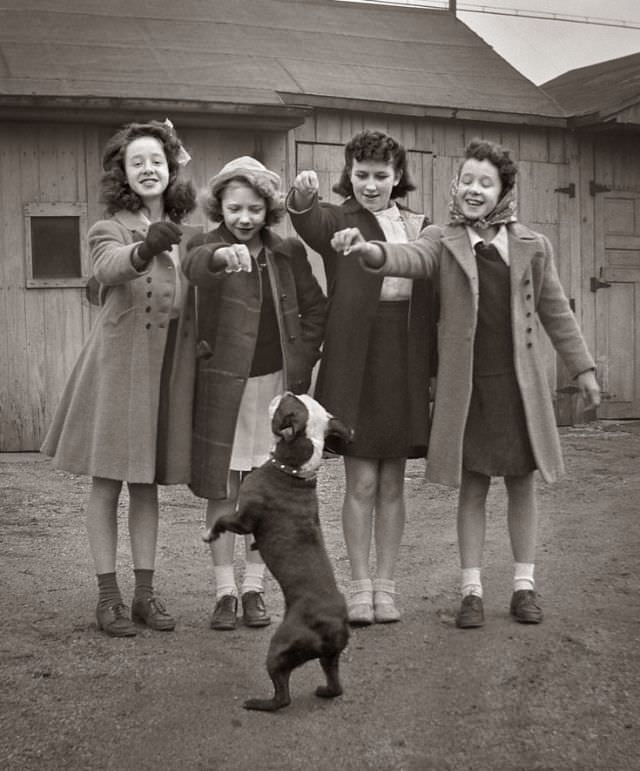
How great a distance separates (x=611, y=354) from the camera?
450 inches

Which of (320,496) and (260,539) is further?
(320,496)

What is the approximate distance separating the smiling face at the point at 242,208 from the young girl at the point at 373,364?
0.50 ft

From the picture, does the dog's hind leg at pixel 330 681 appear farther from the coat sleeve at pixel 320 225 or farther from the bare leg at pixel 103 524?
the coat sleeve at pixel 320 225

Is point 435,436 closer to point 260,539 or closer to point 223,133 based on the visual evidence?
point 260,539

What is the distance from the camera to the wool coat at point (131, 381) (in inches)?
171

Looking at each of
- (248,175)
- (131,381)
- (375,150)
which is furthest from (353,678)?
(375,150)

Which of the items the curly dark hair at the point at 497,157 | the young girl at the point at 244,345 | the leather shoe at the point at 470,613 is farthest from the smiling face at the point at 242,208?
the leather shoe at the point at 470,613

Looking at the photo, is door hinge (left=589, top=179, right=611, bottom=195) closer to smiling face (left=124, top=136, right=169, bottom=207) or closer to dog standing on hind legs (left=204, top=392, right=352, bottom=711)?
smiling face (left=124, top=136, right=169, bottom=207)

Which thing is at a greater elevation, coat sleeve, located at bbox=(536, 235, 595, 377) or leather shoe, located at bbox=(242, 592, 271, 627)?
coat sleeve, located at bbox=(536, 235, 595, 377)

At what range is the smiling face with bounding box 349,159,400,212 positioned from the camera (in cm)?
450

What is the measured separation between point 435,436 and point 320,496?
3.23m

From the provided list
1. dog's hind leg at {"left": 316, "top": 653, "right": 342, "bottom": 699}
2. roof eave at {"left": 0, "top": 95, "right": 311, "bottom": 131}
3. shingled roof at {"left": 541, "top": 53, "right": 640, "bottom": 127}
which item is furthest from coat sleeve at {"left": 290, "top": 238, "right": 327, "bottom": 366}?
shingled roof at {"left": 541, "top": 53, "right": 640, "bottom": 127}

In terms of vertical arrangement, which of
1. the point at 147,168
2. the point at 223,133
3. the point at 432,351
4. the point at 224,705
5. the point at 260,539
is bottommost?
the point at 224,705

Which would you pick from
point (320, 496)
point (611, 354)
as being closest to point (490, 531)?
point (320, 496)
